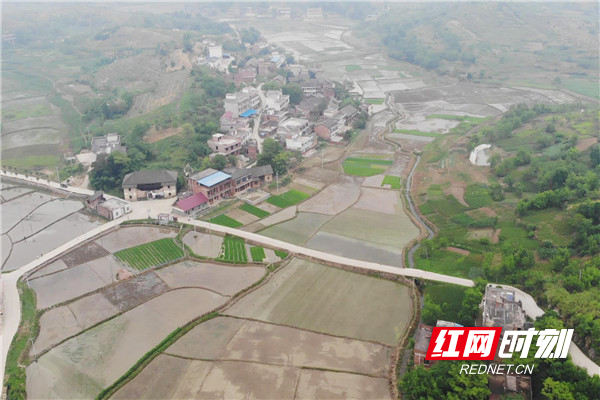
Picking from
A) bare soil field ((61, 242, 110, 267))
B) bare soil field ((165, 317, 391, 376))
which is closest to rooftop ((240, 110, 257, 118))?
bare soil field ((61, 242, 110, 267))

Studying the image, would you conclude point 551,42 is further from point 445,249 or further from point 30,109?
point 30,109

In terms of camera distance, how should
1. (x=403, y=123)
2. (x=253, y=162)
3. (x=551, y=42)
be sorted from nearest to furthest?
(x=253, y=162) < (x=403, y=123) < (x=551, y=42)

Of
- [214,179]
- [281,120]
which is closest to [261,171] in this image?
[214,179]

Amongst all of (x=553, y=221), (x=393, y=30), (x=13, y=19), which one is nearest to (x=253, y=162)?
(x=553, y=221)

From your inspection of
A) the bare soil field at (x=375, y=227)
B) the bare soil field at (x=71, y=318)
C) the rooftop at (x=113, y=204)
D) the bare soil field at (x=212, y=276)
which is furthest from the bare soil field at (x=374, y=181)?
the bare soil field at (x=71, y=318)

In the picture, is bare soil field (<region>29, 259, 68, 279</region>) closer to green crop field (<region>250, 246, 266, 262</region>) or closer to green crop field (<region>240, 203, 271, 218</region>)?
green crop field (<region>250, 246, 266, 262</region>)

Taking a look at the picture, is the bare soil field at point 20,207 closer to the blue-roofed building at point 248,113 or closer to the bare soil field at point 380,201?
the blue-roofed building at point 248,113

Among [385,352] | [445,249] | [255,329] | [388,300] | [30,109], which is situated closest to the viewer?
[385,352]
